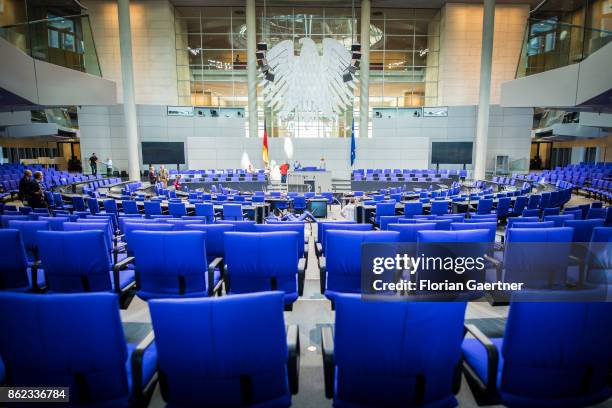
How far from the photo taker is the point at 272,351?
152 cm

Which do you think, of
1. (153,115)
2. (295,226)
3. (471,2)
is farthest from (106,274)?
(471,2)

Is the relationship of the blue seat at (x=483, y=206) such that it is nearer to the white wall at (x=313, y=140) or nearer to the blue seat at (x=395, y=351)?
the blue seat at (x=395, y=351)

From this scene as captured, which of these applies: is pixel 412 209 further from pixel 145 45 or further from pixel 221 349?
pixel 145 45

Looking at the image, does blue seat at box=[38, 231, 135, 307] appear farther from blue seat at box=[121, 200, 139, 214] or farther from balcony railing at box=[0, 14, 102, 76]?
balcony railing at box=[0, 14, 102, 76]

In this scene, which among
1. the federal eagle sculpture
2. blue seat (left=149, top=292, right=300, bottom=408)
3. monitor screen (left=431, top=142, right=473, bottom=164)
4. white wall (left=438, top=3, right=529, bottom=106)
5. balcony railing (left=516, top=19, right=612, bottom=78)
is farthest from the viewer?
white wall (left=438, top=3, right=529, bottom=106)

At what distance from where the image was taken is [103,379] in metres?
1.54

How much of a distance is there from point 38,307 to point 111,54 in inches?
1062

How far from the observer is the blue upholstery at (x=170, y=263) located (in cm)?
284

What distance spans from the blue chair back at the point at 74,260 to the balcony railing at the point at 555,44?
34.8 ft

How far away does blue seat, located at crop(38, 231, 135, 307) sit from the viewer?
2.87 m

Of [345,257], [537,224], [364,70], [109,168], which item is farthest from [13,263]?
[364,70]

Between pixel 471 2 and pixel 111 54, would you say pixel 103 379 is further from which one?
pixel 471 2

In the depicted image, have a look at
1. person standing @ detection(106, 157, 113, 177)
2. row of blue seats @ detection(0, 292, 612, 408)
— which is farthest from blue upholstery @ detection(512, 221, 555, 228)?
person standing @ detection(106, 157, 113, 177)

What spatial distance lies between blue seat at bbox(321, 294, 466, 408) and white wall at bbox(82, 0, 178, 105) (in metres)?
24.9
